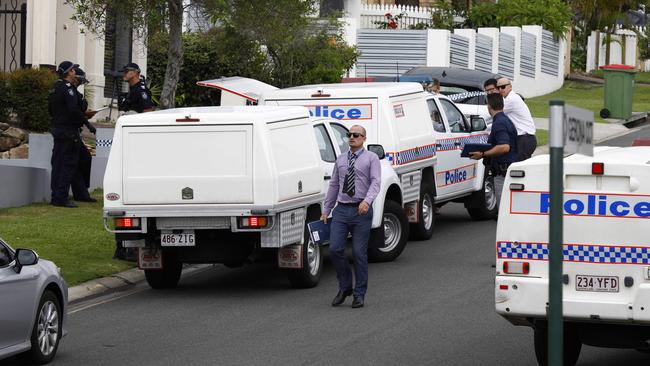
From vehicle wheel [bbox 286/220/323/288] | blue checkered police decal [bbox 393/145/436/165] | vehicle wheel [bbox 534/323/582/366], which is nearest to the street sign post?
vehicle wheel [bbox 534/323/582/366]

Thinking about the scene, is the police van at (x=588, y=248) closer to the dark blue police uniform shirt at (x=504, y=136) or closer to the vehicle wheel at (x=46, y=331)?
Answer: the vehicle wheel at (x=46, y=331)

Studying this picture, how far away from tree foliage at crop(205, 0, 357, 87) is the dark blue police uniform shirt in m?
4.87

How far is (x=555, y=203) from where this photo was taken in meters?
6.78

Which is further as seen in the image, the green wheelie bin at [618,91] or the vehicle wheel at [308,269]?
the green wheelie bin at [618,91]

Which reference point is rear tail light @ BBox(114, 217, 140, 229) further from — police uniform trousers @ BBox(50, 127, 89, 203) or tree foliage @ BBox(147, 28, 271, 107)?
tree foliage @ BBox(147, 28, 271, 107)

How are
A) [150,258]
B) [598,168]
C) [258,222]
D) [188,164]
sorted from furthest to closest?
[150,258], [188,164], [258,222], [598,168]

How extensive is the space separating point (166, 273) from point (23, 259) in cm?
492

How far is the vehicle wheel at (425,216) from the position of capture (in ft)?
62.3

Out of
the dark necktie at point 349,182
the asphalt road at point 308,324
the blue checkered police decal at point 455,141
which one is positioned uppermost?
the blue checkered police decal at point 455,141

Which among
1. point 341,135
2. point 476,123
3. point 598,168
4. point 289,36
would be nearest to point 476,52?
point 289,36

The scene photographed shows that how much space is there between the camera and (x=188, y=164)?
47.8 feet

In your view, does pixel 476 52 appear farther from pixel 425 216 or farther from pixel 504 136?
pixel 504 136

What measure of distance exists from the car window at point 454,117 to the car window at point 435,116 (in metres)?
0.43

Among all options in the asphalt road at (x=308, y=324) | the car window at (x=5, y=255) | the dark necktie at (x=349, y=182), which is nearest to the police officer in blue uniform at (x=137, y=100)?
the asphalt road at (x=308, y=324)
